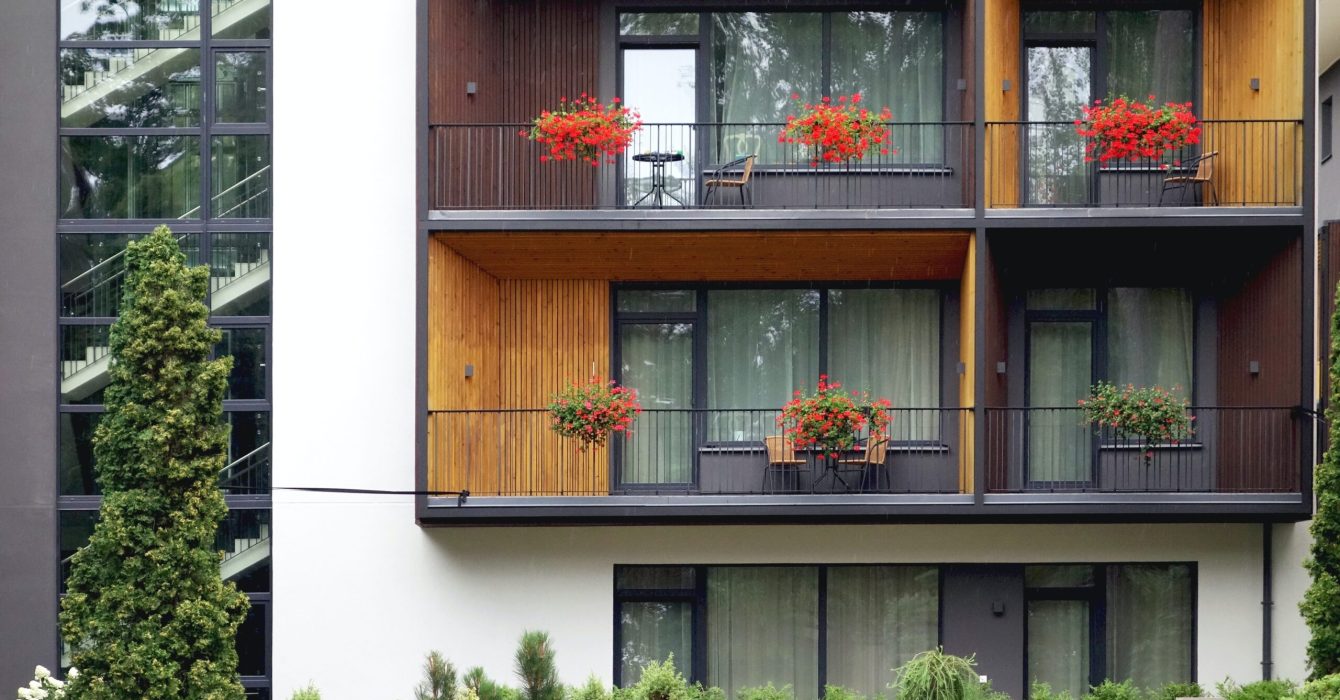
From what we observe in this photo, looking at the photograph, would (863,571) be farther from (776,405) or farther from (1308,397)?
(1308,397)

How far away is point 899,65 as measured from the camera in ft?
53.4

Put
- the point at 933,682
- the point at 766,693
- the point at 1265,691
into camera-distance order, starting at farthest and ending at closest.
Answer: the point at 766,693 → the point at 1265,691 → the point at 933,682

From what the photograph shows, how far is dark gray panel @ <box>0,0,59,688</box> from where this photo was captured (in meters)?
15.4

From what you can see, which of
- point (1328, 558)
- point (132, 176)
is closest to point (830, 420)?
point (1328, 558)

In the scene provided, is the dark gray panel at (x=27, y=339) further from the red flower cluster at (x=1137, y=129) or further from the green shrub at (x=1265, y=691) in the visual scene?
the green shrub at (x=1265, y=691)

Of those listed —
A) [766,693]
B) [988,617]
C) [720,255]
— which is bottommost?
[766,693]

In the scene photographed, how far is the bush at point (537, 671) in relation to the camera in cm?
1270

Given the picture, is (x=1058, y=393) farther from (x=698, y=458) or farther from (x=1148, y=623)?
(x=698, y=458)

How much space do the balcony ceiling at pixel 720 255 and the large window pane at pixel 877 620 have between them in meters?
3.40

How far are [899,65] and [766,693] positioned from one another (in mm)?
7243

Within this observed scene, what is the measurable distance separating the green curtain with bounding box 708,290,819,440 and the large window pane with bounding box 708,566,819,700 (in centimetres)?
194

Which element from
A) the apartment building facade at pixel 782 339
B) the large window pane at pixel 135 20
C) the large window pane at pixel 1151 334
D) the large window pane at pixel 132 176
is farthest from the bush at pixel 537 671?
the large window pane at pixel 135 20

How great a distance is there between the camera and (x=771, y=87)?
1630 cm

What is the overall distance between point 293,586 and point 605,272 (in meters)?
4.88
